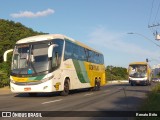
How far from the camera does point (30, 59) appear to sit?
2011cm

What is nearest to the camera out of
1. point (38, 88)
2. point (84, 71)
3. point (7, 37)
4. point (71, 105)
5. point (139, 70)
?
point (71, 105)

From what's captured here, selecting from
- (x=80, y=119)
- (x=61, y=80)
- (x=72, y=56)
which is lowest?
(x=80, y=119)

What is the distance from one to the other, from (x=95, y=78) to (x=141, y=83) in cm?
1944

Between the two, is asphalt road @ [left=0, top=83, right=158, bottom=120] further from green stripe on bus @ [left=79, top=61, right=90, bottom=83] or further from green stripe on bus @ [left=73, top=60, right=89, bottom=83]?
green stripe on bus @ [left=79, top=61, right=90, bottom=83]

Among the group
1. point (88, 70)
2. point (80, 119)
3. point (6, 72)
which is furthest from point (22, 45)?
point (6, 72)

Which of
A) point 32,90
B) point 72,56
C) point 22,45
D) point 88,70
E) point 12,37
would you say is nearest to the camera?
point 32,90

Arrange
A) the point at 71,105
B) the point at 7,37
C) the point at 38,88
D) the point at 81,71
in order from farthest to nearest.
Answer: the point at 7,37 → the point at 81,71 → the point at 38,88 → the point at 71,105

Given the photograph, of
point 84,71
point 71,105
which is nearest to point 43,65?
point 71,105

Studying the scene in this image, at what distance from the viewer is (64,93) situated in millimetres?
22312

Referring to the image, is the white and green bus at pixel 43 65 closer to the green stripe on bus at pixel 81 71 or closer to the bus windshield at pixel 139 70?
the green stripe on bus at pixel 81 71

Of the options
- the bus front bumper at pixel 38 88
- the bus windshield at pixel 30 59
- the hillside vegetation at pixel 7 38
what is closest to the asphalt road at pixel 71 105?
the bus front bumper at pixel 38 88

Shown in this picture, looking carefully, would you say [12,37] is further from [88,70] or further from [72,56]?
[72,56]

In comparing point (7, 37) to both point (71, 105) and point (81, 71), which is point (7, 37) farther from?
point (71, 105)

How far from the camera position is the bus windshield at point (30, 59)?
19.9 meters
